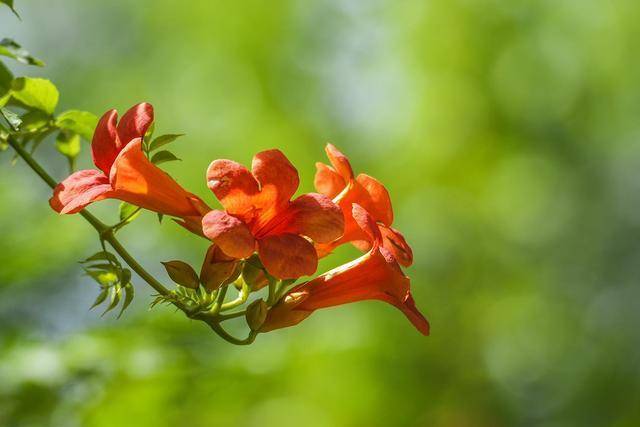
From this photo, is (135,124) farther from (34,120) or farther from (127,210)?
(34,120)

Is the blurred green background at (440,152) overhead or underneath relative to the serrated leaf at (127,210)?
underneath

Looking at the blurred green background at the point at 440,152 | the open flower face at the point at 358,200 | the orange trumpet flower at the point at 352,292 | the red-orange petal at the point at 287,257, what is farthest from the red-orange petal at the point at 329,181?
the blurred green background at the point at 440,152

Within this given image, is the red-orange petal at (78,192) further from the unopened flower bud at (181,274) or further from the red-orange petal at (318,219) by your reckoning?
the red-orange petal at (318,219)

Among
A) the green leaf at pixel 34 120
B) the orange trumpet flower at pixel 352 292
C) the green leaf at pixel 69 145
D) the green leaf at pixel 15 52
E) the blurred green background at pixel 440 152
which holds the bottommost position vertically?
the blurred green background at pixel 440 152

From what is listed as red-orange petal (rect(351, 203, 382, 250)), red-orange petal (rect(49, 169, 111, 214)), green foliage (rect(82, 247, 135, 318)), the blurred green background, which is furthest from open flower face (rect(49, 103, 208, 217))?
the blurred green background

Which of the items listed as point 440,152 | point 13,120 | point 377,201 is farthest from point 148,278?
point 440,152

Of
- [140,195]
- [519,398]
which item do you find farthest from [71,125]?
[519,398]

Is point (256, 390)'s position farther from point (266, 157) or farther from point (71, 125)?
point (266, 157)

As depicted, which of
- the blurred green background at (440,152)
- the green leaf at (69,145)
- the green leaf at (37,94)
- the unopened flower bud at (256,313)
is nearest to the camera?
the unopened flower bud at (256,313)
